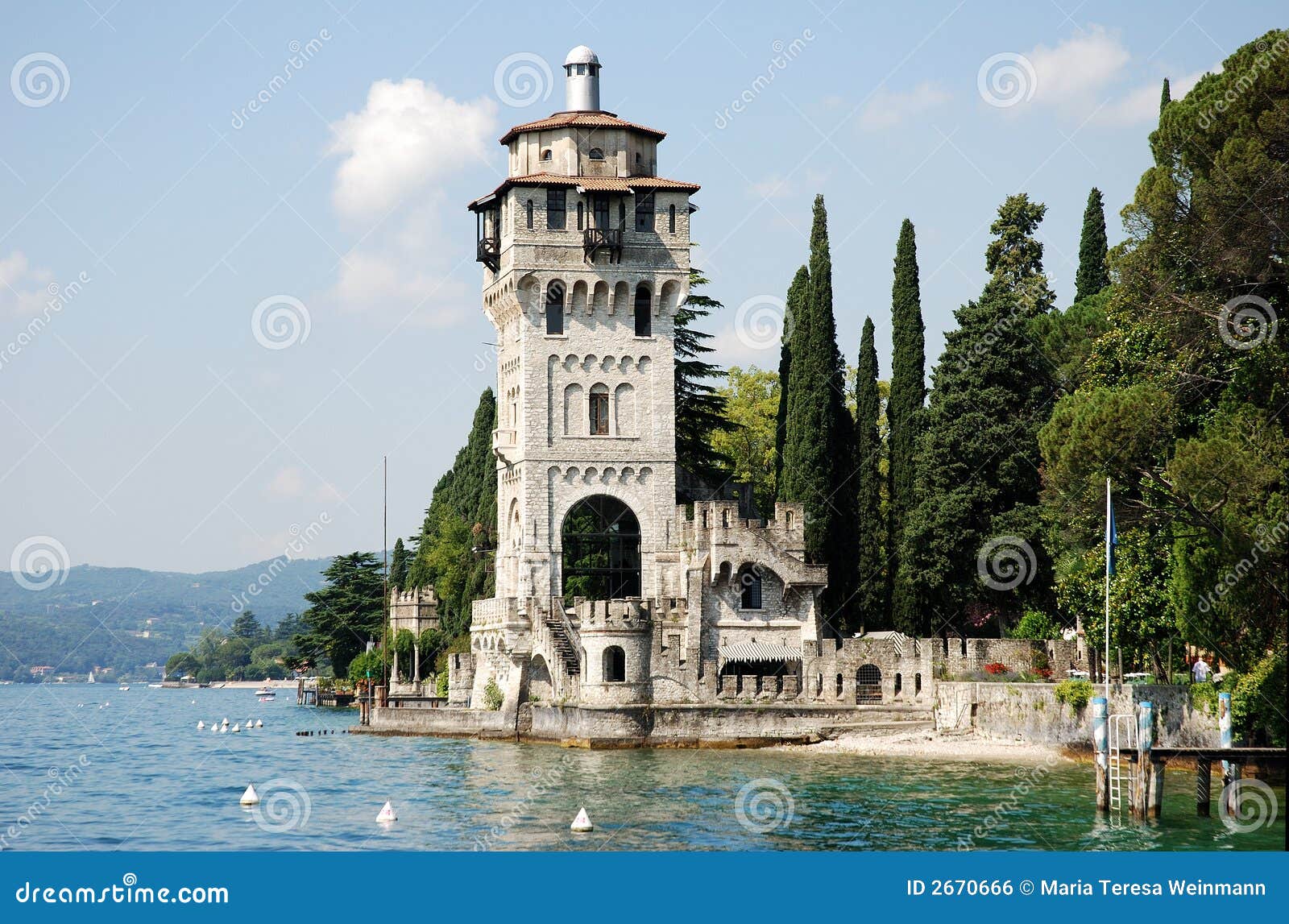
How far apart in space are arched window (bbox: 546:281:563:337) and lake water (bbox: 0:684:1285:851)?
1446 cm

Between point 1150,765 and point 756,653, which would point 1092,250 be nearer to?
point 756,653

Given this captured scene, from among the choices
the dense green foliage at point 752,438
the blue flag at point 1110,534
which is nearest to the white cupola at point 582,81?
the dense green foliage at point 752,438

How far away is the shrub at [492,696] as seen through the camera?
2434 inches

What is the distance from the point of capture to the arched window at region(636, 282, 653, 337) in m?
62.4

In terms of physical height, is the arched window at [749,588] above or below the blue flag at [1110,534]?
below

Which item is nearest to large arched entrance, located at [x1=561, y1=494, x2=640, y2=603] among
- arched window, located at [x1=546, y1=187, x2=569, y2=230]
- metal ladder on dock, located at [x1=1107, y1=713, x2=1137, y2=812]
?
arched window, located at [x1=546, y1=187, x2=569, y2=230]

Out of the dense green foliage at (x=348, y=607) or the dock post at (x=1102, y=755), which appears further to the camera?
the dense green foliage at (x=348, y=607)

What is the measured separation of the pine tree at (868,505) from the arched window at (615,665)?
9.43 meters

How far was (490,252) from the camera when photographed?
209 ft

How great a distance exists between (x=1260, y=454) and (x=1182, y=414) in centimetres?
471

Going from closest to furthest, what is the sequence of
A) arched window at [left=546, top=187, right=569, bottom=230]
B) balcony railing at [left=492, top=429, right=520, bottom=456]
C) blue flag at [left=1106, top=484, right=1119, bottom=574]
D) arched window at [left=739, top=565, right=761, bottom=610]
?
blue flag at [left=1106, top=484, right=1119, bottom=574] → arched window at [left=739, top=565, right=761, bottom=610] → arched window at [left=546, top=187, right=569, bottom=230] → balcony railing at [left=492, top=429, right=520, bottom=456]

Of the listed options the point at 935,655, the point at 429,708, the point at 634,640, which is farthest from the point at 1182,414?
the point at 429,708

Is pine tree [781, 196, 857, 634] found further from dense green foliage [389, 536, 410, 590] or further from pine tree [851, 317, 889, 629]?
dense green foliage [389, 536, 410, 590]

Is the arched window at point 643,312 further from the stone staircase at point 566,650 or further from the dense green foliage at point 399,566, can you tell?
the dense green foliage at point 399,566
